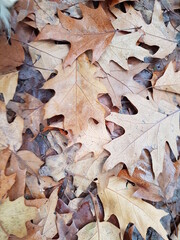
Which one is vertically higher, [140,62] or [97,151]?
[140,62]

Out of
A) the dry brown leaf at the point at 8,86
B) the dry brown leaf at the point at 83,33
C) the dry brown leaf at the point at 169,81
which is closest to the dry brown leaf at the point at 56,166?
the dry brown leaf at the point at 8,86

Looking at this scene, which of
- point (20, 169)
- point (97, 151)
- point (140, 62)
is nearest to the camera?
point (20, 169)

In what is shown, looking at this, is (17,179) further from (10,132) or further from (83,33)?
(83,33)

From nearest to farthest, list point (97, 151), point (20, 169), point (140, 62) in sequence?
point (20, 169)
point (97, 151)
point (140, 62)

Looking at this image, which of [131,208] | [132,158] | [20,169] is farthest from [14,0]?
[131,208]

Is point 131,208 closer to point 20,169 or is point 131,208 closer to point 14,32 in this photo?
point 20,169

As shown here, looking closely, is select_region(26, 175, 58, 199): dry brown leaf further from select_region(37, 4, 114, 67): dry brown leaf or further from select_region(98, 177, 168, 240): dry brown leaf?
select_region(37, 4, 114, 67): dry brown leaf

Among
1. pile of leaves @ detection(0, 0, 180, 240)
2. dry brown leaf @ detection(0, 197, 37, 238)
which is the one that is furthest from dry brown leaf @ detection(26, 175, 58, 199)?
dry brown leaf @ detection(0, 197, 37, 238)

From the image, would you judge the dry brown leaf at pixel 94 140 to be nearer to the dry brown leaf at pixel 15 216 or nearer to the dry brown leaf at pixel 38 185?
the dry brown leaf at pixel 38 185
